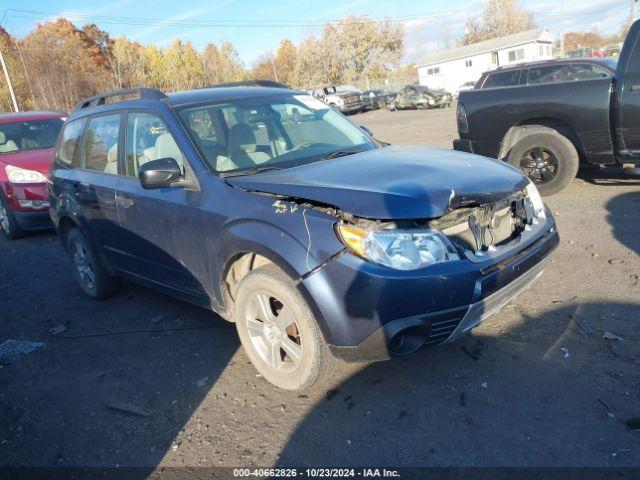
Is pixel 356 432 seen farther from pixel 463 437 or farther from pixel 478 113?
pixel 478 113

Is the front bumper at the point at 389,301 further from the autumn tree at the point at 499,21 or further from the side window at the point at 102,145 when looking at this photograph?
the autumn tree at the point at 499,21

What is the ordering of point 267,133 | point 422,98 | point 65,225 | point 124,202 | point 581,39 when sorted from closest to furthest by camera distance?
1. point 267,133
2. point 124,202
3. point 65,225
4. point 422,98
5. point 581,39

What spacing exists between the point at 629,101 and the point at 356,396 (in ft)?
17.2

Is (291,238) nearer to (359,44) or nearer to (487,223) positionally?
(487,223)

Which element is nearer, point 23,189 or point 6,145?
point 23,189

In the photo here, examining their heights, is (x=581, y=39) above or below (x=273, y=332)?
above

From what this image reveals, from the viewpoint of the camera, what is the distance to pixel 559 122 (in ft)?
22.9

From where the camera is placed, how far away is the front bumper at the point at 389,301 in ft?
8.96

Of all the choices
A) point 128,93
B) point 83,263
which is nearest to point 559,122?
point 128,93

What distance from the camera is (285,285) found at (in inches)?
119

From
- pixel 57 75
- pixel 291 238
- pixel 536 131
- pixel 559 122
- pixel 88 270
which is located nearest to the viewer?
pixel 291 238

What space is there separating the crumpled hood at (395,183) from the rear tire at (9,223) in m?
6.13

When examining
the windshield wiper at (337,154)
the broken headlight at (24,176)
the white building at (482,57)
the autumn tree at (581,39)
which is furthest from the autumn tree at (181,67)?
the autumn tree at (581,39)

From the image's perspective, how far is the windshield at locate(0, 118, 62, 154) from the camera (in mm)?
8719
